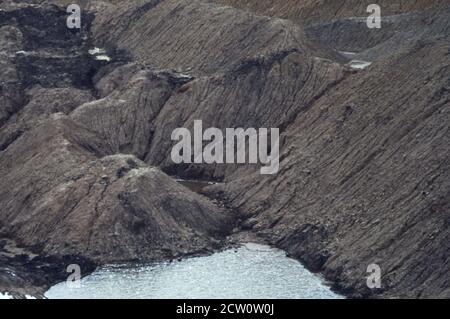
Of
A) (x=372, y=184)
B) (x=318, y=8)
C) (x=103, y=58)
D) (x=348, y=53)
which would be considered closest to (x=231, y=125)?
(x=348, y=53)

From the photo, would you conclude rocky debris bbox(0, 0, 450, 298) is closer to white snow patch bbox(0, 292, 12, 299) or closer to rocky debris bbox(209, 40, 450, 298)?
rocky debris bbox(209, 40, 450, 298)

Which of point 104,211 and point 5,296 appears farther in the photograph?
point 104,211

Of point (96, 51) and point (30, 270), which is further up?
point (96, 51)

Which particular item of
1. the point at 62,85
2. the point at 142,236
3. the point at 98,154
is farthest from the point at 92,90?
the point at 142,236

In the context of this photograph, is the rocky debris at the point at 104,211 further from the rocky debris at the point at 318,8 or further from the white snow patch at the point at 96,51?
the rocky debris at the point at 318,8

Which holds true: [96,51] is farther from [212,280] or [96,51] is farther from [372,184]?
[212,280]

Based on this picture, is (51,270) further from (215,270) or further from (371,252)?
(371,252)

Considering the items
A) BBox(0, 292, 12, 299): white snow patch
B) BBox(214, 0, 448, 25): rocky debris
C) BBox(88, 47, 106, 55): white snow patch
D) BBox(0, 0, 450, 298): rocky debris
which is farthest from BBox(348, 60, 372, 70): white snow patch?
BBox(0, 292, 12, 299): white snow patch

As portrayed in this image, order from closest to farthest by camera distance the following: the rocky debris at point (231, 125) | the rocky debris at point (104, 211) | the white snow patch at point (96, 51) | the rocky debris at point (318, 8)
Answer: the rocky debris at point (231, 125), the rocky debris at point (104, 211), the white snow patch at point (96, 51), the rocky debris at point (318, 8)

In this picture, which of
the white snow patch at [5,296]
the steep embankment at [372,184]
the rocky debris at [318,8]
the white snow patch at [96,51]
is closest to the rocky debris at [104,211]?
the steep embankment at [372,184]
